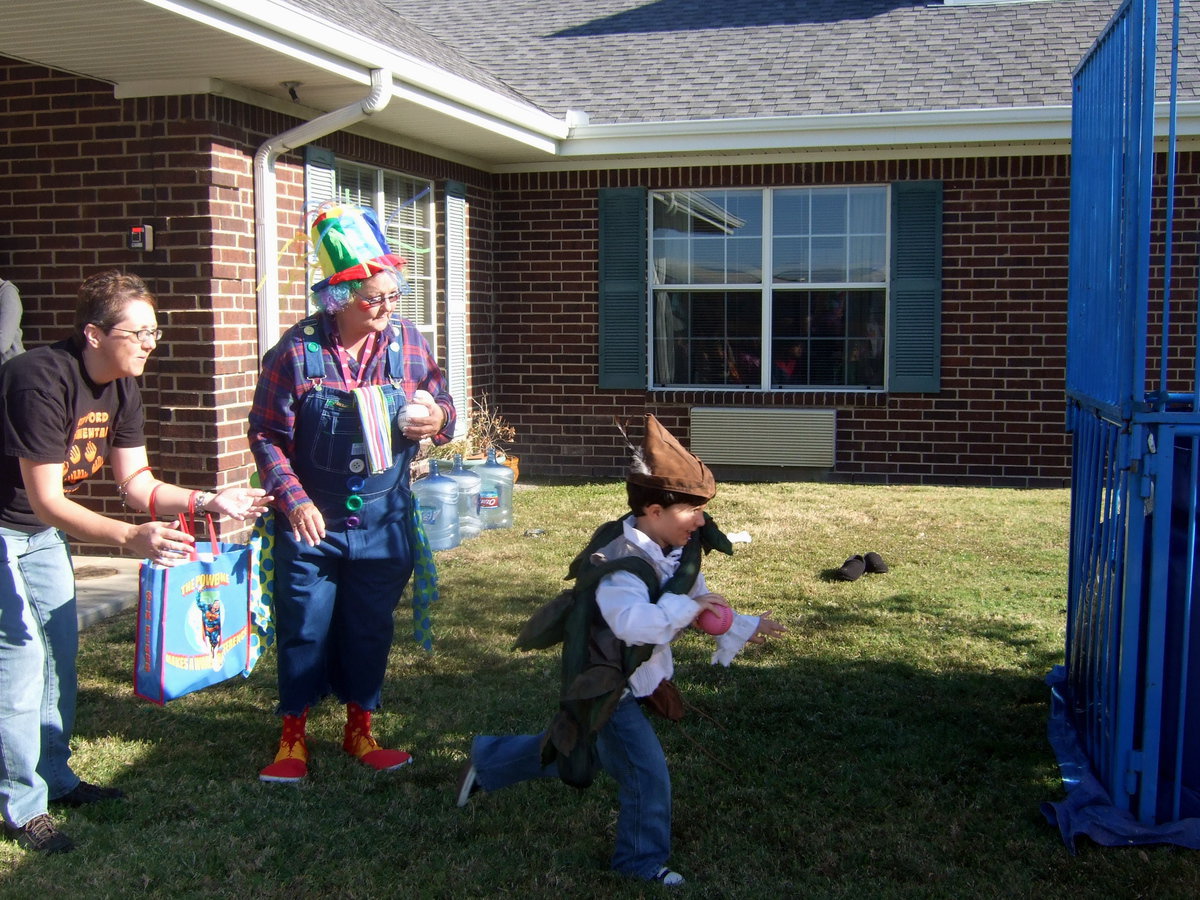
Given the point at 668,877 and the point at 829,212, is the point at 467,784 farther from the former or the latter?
the point at 829,212

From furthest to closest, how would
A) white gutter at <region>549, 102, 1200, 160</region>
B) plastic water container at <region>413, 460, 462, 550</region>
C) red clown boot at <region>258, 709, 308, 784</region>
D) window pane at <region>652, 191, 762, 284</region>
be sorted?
window pane at <region>652, 191, 762, 284</region> → white gutter at <region>549, 102, 1200, 160</region> → plastic water container at <region>413, 460, 462, 550</region> → red clown boot at <region>258, 709, 308, 784</region>

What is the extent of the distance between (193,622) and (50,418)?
85 cm

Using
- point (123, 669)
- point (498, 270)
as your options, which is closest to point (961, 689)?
point (123, 669)

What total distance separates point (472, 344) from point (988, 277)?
14.8ft

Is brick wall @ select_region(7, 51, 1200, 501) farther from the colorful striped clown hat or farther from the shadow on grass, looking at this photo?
the colorful striped clown hat

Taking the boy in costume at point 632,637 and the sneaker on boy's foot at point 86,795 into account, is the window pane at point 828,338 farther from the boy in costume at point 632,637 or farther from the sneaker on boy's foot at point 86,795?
the sneaker on boy's foot at point 86,795

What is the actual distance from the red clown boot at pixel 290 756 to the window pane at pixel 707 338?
24.3 ft

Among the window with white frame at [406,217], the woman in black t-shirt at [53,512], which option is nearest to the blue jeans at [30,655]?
the woman in black t-shirt at [53,512]

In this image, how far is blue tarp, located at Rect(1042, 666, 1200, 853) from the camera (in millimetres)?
3662

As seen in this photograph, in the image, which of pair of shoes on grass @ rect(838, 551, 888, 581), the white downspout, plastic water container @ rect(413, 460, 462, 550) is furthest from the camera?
plastic water container @ rect(413, 460, 462, 550)

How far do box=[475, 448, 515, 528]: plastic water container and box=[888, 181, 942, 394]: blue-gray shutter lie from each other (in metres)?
3.76

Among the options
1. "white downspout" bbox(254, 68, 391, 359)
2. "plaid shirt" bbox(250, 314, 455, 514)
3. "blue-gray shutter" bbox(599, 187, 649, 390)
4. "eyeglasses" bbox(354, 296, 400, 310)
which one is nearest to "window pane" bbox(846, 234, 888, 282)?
"blue-gray shutter" bbox(599, 187, 649, 390)

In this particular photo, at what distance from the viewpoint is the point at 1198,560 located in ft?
12.3

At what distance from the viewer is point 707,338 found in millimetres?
11320
